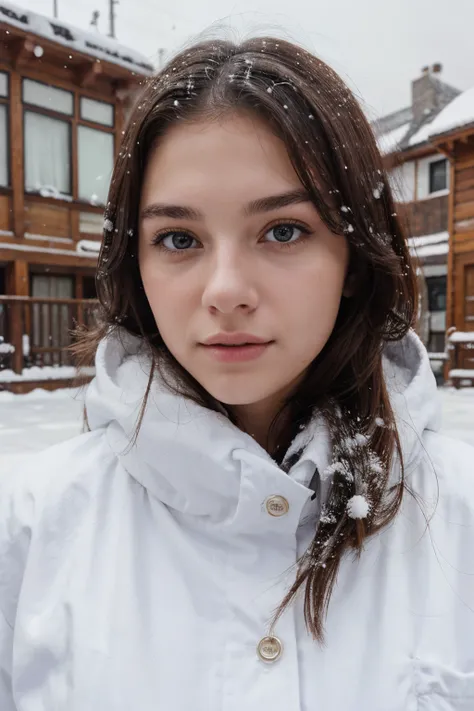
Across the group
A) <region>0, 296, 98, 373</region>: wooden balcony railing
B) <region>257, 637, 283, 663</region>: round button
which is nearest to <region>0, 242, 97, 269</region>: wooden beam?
<region>0, 296, 98, 373</region>: wooden balcony railing

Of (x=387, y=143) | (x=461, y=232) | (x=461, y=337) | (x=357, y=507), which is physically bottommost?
(x=357, y=507)

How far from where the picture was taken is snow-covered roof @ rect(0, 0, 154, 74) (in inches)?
42.2

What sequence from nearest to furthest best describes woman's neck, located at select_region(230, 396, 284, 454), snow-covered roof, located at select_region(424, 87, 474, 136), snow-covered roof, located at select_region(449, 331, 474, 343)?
woman's neck, located at select_region(230, 396, 284, 454)
snow-covered roof, located at select_region(424, 87, 474, 136)
snow-covered roof, located at select_region(449, 331, 474, 343)

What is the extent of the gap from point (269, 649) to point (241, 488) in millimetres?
131

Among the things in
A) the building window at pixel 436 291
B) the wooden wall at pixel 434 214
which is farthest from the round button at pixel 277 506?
the building window at pixel 436 291

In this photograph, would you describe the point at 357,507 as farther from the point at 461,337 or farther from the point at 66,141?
the point at 461,337

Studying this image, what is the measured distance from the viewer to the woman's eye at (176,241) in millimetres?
428

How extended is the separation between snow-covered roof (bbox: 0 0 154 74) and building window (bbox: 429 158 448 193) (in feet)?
6.07

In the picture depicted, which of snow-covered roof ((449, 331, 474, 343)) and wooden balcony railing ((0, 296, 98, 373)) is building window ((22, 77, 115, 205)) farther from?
snow-covered roof ((449, 331, 474, 343))

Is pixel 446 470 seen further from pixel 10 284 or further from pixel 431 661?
pixel 10 284

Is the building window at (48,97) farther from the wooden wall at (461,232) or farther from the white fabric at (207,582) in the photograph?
the wooden wall at (461,232)

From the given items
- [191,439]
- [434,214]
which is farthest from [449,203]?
[191,439]

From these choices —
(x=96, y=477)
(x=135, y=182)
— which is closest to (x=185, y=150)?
(x=135, y=182)

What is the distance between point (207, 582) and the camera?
421mm
